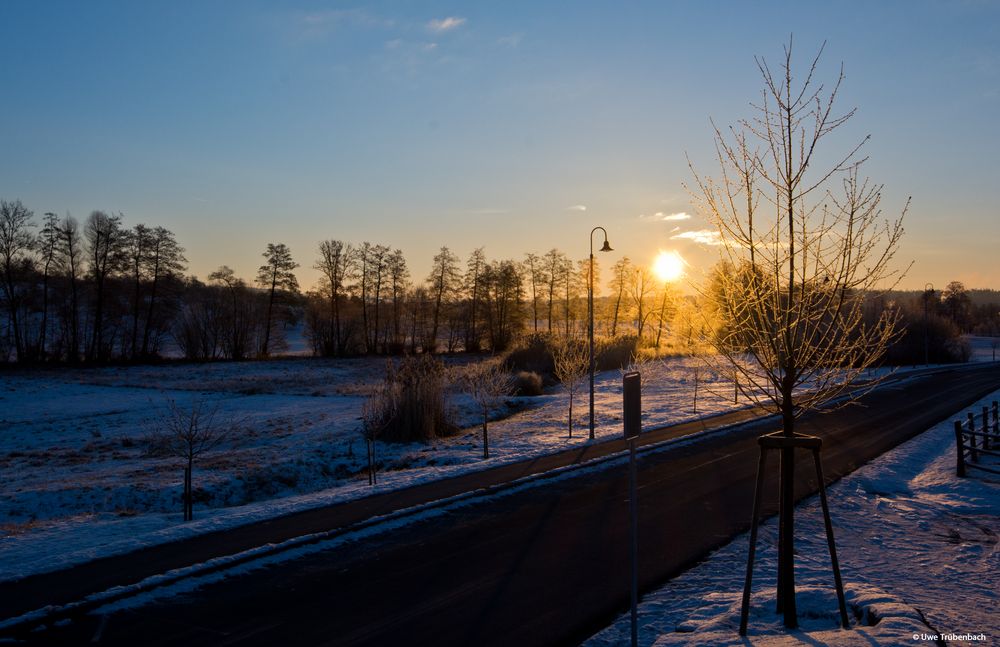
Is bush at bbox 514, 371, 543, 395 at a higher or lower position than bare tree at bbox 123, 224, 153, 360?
lower

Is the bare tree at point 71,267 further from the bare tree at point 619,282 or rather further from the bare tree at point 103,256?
the bare tree at point 619,282

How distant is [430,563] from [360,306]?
73.3 metres

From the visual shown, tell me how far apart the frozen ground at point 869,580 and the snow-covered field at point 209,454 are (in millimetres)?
2555

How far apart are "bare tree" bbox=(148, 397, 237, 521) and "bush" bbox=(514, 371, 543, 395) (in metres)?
19.3

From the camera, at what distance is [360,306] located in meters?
80.6

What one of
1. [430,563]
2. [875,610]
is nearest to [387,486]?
[430,563]

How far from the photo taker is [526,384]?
44812mm

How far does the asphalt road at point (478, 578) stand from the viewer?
7027mm

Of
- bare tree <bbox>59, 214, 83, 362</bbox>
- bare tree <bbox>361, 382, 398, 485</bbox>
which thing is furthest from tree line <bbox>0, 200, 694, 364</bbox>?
bare tree <bbox>361, 382, 398, 485</bbox>

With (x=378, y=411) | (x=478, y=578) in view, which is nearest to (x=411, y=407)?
(x=378, y=411)

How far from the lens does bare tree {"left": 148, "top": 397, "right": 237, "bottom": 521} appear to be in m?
14.5

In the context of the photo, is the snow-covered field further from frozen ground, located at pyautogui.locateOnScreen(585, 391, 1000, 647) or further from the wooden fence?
the wooden fence

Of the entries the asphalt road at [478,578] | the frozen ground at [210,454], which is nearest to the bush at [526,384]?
the frozen ground at [210,454]

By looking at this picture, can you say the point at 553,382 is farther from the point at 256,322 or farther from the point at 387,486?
the point at 256,322
